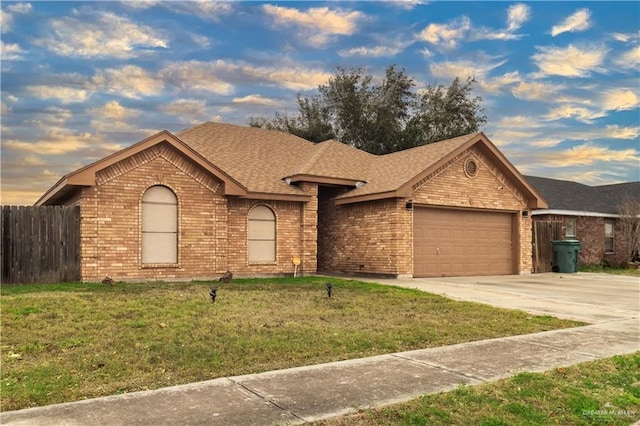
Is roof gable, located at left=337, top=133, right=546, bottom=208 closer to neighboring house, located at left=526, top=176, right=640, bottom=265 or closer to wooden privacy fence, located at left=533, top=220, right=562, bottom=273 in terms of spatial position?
wooden privacy fence, located at left=533, top=220, right=562, bottom=273

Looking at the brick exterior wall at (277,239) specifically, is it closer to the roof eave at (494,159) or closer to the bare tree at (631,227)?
the roof eave at (494,159)

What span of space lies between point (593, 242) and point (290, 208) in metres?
18.1

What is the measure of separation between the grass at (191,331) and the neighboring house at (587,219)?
16948 millimetres

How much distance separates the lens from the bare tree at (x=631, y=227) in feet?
89.7

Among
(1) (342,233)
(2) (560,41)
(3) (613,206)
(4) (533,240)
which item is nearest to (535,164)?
(3) (613,206)

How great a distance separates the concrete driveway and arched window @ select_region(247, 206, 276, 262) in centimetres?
438

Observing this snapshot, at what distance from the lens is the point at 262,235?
59.6 ft

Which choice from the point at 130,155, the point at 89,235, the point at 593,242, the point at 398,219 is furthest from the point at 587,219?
the point at 89,235

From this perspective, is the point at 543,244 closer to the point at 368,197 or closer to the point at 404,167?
the point at 404,167

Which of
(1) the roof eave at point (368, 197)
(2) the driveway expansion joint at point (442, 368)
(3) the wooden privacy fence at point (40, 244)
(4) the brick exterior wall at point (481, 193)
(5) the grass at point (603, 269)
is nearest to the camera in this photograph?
(2) the driveway expansion joint at point (442, 368)

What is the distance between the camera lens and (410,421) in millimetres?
4465

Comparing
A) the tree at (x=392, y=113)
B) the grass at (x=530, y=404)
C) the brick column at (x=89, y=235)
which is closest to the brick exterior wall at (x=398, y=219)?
the brick column at (x=89, y=235)

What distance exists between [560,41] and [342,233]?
10.4 metres

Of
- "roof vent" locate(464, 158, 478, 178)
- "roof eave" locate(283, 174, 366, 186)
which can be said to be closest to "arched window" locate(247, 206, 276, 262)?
"roof eave" locate(283, 174, 366, 186)
